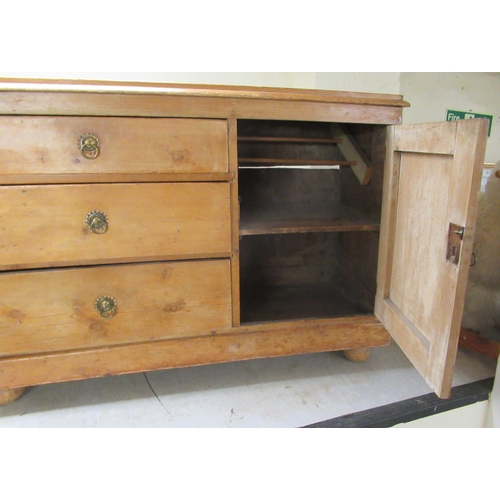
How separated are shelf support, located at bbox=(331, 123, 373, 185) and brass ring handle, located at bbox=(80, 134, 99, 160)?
0.74 metres

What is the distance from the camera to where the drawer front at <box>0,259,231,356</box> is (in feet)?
2.62

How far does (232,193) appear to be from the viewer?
837mm

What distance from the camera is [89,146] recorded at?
2.44ft

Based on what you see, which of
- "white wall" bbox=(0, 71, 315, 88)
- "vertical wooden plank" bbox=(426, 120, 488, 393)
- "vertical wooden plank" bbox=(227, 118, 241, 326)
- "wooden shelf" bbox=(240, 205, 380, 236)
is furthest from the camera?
"white wall" bbox=(0, 71, 315, 88)

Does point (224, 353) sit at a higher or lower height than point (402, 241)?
lower

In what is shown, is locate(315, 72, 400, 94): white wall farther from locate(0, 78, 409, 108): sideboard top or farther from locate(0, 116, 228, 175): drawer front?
locate(0, 116, 228, 175): drawer front

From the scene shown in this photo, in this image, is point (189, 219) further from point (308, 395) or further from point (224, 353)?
point (308, 395)

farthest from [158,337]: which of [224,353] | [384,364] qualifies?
[384,364]

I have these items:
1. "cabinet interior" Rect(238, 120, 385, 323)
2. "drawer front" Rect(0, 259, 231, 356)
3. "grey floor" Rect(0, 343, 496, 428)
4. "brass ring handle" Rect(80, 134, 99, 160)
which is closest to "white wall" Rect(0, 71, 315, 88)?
"cabinet interior" Rect(238, 120, 385, 323)

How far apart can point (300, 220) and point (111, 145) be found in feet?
1.80

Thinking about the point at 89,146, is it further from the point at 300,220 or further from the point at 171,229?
the point at 300,220
